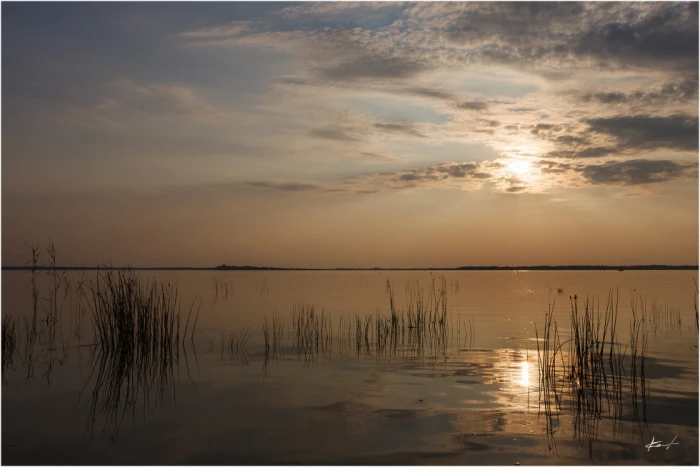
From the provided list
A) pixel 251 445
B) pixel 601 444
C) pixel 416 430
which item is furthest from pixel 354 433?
pixel 601 444

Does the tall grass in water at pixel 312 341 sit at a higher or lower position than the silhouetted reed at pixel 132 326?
lower

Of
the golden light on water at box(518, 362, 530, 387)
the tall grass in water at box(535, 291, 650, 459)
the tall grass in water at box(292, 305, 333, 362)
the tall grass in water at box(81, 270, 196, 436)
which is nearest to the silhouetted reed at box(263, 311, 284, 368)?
the tall grass in water at box(292, 305, 333, 362)

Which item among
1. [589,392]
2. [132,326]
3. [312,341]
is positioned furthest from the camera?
[312,341]

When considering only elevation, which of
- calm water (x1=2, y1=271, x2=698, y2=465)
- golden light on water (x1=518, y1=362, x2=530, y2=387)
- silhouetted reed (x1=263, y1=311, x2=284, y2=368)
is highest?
silhouetted reed (x1=263, y1=311, x2=284, y2=368)

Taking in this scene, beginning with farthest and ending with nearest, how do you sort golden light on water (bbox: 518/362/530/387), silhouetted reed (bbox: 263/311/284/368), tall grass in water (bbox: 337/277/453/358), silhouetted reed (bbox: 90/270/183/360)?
1. tall grass in water (bbox: 337/277/453/358)
2. silhouetted reed (bbox: 263/311/284/368)
3. silhouetted reed (bbox: 90/270/183/360)
4. golden light on water (bbox: 518/362/530/387)

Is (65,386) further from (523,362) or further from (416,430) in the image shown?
(523,362)

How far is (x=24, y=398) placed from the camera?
823 centimetres

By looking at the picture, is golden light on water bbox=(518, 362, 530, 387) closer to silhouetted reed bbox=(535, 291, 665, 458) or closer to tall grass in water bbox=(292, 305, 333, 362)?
silhouetted reed bbox=(535, 291, 665, 458)

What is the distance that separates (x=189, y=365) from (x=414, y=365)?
161 inches

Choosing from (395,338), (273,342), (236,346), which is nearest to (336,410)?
(236,346)

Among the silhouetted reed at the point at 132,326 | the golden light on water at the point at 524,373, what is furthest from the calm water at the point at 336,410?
the silhouetted reed at the point at 132,326

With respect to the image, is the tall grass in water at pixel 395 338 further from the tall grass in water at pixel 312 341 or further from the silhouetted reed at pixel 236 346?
the silhouetted reed at pixel 236 346

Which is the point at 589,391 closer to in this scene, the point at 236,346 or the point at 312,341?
the point at 312,341

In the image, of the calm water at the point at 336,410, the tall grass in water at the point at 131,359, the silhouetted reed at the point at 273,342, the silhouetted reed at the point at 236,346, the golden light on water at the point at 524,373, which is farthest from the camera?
the silhouetted reed at the point at 273,342
